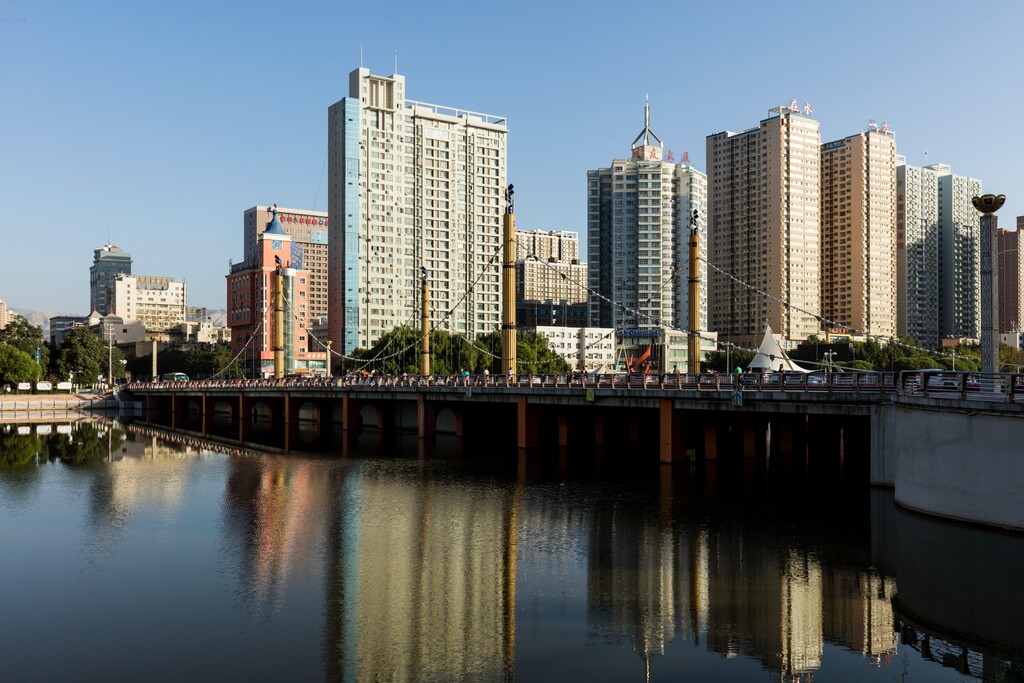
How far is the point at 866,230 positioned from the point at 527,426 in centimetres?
15614

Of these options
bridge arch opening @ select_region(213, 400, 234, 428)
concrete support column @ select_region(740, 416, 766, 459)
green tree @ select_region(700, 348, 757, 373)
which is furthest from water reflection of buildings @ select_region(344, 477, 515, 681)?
green tree @ select_region(700, 348, 757, 373)

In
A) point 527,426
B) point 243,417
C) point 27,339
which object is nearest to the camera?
point 527,426

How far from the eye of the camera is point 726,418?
60.3 m

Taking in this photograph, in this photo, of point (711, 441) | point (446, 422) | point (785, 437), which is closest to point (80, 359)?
point (446, 422)

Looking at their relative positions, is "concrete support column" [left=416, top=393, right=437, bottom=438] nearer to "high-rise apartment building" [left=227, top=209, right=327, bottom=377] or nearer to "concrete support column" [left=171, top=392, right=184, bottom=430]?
"concrete support column" [left=171, top=392, right=184, bottom=430]

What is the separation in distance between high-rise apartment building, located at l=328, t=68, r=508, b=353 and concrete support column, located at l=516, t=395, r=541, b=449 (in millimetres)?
92926

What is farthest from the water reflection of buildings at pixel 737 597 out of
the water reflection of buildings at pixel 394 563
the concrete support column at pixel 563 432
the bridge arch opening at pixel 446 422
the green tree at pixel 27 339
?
the green tree at pixel 27 339

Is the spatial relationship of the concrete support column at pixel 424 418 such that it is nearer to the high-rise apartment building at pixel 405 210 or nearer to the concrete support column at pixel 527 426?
the concrete support column at pixel 527 426

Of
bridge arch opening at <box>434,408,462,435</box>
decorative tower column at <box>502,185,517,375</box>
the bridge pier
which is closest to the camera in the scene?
decorative tower column at <box>502,185,517,375</box>

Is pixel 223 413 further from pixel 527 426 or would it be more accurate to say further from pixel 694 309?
pixel 694 309

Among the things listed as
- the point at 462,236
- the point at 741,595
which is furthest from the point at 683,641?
the point at 462,236

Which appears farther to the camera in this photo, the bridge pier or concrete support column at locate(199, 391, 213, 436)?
concrete support column at locate(199, 391, 213, 436)

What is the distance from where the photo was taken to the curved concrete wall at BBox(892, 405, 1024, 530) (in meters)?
27.3

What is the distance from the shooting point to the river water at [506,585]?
62.1 ft
